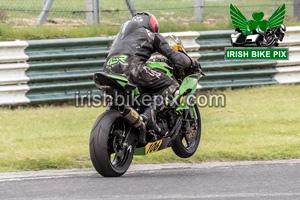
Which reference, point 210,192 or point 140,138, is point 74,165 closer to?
point 140,138

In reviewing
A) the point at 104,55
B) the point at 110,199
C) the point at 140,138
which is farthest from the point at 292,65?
the point at 110,199

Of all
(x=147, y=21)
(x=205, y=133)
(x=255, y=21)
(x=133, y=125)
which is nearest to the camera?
(x=133, y=125)

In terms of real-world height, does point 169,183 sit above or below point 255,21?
below

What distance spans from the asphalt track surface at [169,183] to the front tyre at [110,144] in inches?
4.4

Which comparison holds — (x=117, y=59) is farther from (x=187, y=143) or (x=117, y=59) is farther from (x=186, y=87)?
(x=187, y=143)

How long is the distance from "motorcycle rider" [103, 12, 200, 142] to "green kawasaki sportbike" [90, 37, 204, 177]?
13cm

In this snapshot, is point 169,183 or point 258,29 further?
point 258,29

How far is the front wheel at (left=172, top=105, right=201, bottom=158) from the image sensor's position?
6.85 metres

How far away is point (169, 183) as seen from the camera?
5.54m

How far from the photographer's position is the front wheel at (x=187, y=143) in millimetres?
6848

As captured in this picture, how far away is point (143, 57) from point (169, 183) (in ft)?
4.83

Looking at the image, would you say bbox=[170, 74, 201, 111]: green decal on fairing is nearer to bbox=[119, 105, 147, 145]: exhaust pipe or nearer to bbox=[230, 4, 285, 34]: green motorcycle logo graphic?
bbox=[119, 105, 147, 145]: exhaust pipe

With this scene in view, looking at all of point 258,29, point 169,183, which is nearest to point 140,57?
point 169,183

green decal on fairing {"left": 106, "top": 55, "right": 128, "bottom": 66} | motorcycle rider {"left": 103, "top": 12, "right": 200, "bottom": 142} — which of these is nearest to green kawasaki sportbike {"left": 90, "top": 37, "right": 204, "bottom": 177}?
motorcycle rider {"left": 103, "top": 12, "right": 200, "bottom": 142}
